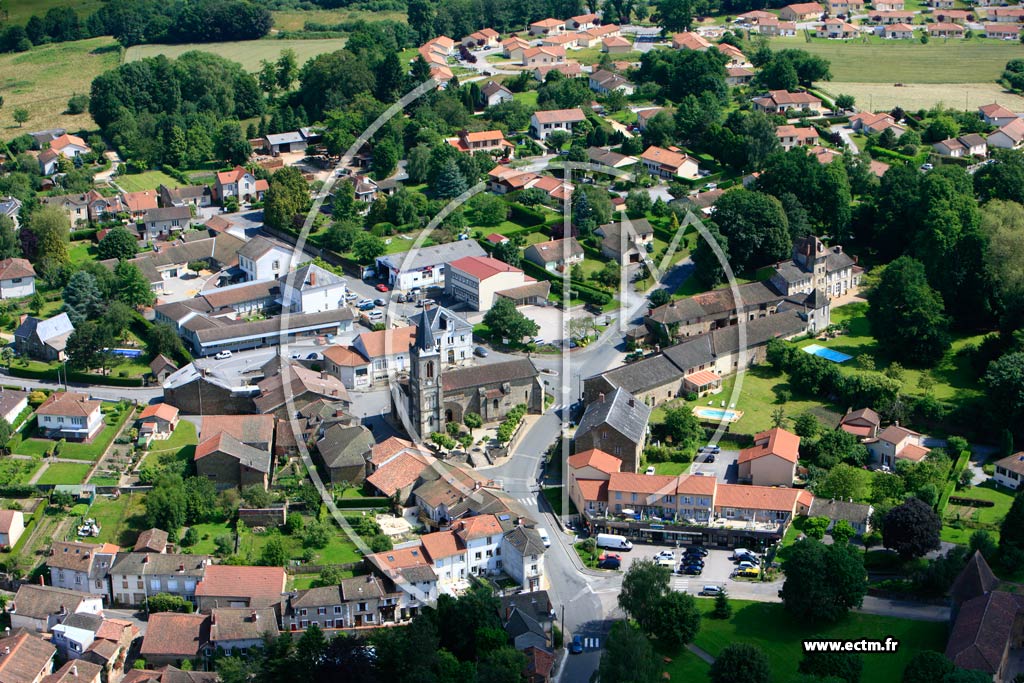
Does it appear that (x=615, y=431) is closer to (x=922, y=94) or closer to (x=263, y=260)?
(x=263, y=260)

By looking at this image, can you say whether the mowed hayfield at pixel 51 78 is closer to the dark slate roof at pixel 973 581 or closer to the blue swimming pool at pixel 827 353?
the blue swimming pool at pixel 827 353

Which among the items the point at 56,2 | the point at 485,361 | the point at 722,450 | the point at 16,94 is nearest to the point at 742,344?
the point at 722,450

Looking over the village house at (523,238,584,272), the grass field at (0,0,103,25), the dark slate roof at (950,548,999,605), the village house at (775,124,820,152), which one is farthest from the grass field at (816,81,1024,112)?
the grass field at (0,0,103,25)

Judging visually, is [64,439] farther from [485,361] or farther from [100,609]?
[485,361]

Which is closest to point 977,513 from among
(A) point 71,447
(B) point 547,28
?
(A) point 71,447

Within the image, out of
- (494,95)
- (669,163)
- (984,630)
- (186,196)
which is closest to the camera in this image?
(984,630)

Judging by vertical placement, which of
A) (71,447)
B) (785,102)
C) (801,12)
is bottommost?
(71,447)
